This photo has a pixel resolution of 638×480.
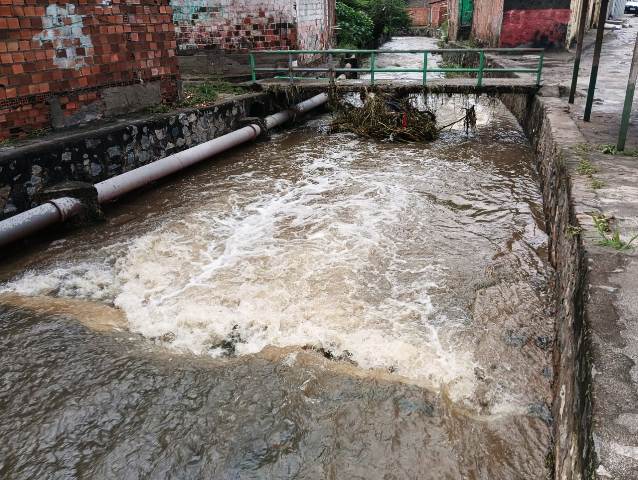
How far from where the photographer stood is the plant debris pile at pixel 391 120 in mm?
9312

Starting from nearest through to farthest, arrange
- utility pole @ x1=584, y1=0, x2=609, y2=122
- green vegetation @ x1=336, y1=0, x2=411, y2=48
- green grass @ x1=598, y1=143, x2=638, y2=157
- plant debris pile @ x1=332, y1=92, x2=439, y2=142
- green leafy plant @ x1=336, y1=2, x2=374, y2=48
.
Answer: green grass @ x1=598, y1=143, x2=638, y2=157 → utility pole @ x1=584, y1=0, x2=609, y2=122 → plant debris pile @ x1=332, y1=92, x2=439, y2=142 → green leafy plant @ x1=336, y1=2, x2=374, y2=48 → green vegetation @ x1=336, y1=0, x2=411, y2=48

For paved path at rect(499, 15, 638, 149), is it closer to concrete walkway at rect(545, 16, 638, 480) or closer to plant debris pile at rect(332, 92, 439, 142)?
concrete walkway at rect(545, 16, 638, 480)

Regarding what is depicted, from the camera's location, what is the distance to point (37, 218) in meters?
5.01

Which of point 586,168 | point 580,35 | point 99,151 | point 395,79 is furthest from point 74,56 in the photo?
point 580,35

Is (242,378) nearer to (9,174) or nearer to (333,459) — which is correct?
(333,459)

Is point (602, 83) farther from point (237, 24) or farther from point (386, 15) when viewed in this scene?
point (386, 15)

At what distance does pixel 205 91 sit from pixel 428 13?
34922 mm

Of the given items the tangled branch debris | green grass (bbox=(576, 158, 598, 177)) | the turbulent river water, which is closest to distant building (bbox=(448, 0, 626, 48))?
the tangled branch debris

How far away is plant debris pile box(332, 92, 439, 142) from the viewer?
9.31 m

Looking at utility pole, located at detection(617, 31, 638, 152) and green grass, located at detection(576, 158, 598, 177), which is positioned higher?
utility pole, located at detection(617, 31, 638, 152)

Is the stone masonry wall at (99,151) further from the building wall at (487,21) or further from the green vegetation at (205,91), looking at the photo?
the building wall at (487,21)

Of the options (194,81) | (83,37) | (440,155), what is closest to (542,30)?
(440,155)

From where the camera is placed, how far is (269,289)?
4367mm

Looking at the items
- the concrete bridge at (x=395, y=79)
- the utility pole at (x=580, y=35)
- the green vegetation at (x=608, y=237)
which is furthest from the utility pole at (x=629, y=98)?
the concrete bridge at (x=395, y=79)
